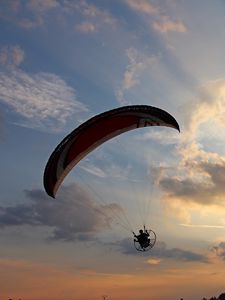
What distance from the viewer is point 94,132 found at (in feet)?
92.9

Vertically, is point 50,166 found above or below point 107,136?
below

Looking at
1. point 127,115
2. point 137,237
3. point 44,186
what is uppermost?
point 127,115

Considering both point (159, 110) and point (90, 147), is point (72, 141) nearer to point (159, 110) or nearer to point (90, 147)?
point (90, 147)

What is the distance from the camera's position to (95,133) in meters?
28.5

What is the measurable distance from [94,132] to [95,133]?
0.25 meters

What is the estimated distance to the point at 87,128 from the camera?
27125 mm

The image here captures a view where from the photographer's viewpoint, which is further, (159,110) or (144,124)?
(144,124)

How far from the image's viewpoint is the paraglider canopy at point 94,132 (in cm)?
2700

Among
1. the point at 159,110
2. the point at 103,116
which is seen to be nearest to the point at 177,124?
the point at 159,110

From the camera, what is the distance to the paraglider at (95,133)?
1063 inches

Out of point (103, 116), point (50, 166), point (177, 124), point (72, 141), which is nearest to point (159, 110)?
point (177, 124)

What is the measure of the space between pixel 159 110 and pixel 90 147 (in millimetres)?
5739

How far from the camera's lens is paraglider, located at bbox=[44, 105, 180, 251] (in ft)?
88.6

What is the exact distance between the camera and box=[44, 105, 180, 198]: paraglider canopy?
27.0 metres
